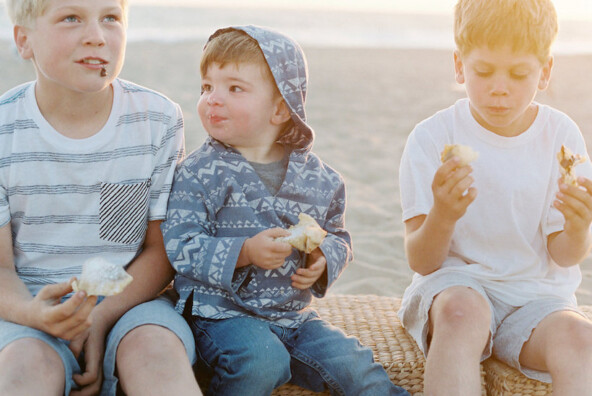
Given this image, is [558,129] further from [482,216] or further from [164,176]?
[164,176]

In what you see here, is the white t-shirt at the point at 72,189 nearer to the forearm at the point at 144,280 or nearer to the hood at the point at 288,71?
the forearm at the point at 144,280

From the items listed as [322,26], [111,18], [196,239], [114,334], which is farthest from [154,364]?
[322,26]

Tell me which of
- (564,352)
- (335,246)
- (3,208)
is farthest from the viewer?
(335,246)

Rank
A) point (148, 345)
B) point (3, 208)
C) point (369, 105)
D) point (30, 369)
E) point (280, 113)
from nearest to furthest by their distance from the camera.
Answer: point (30, 369), point (148, 345), point (3, 208), point (280, 113), point (369, 105)

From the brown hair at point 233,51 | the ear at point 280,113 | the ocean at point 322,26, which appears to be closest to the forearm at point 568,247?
the ear at point 280,113

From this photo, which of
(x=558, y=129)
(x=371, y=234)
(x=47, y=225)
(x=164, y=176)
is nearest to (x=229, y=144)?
(x=164, y=176)

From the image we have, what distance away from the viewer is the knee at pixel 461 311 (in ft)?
7.36

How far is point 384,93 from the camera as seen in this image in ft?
31.0

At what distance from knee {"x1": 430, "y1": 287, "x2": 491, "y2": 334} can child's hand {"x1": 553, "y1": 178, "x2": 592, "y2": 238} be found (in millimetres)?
375

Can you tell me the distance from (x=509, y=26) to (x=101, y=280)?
1.47 meters

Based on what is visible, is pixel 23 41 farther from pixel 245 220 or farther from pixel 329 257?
pixel 329 257

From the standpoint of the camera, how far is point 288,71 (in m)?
2.53

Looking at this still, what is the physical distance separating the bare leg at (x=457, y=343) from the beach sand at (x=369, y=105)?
4.81ft

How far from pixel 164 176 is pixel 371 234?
235 cm
